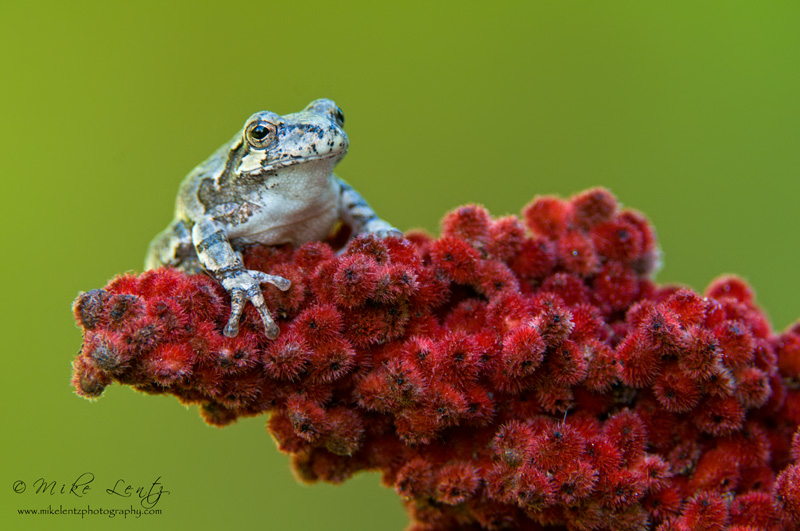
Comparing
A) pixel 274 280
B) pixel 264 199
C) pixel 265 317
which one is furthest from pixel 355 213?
pixel 265 317

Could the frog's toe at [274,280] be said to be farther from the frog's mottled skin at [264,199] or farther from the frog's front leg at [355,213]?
the frog's front leg at [355,213]

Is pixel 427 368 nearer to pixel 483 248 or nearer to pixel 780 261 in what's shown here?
pixel 483 248

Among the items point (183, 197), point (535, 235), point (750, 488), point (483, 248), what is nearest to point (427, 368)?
point (483, 248)

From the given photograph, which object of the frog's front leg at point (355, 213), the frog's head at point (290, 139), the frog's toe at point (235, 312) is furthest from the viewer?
the frog's front leg at point (355, 213)

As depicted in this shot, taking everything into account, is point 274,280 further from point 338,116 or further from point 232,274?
point 338,116

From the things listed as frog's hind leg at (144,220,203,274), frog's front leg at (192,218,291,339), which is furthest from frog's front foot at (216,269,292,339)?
frog's hind leg at (144,220,203,274)

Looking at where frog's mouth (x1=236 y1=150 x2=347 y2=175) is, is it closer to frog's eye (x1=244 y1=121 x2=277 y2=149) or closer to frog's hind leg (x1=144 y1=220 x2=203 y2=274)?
frog's eye (x1=244 y1=121 x2=277 y2=149)

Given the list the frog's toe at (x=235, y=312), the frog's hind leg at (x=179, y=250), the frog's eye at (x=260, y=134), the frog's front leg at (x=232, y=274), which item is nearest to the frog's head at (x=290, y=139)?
the frog's eye at (x=260, y=134)
